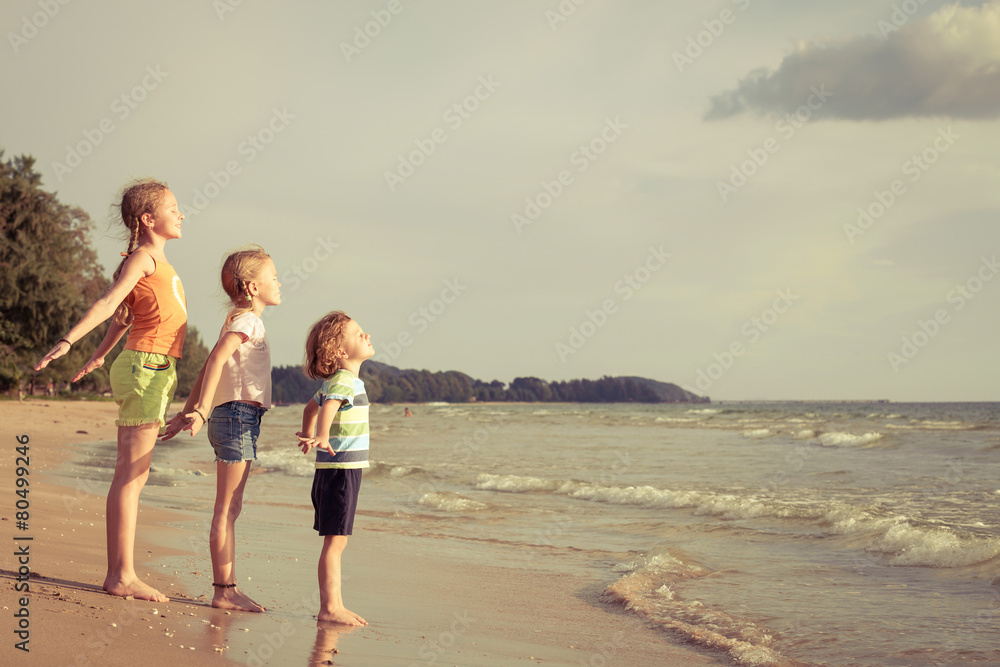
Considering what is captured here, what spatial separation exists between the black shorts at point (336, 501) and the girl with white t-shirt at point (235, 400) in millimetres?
366

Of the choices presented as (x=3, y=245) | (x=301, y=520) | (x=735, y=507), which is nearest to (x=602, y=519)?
(x=735, y=507)

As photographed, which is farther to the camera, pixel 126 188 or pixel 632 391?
pixel 632 391

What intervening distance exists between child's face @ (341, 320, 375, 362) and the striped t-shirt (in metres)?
0.10

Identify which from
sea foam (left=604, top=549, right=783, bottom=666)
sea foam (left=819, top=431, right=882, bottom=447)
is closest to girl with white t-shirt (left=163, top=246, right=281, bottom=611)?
sea foam (left=604, top=549, right=783, bottom=666)

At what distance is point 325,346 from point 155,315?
77 centimetres

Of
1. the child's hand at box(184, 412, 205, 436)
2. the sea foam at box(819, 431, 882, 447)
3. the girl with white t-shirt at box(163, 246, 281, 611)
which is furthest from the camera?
the sea foam at box(819, 431, 882, 447)

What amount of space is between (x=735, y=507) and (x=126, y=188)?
7.46 metres

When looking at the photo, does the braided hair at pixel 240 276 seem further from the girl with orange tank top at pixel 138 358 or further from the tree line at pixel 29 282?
the tree line at pixel 29 282

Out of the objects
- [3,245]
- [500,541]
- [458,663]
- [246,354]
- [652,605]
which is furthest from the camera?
[3,245]

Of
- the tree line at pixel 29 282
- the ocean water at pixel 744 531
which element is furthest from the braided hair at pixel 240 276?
the tree line at pixel 29 282

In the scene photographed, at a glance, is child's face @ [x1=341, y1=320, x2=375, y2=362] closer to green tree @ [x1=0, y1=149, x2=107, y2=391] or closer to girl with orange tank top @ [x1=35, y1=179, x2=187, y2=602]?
girl with orange tank top @ [x1=35, y1=179, x2=187, y2=602]

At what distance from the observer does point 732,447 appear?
1938cm

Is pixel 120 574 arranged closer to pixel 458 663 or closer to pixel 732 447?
pixel 458 663

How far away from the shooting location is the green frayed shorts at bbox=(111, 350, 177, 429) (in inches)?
133
